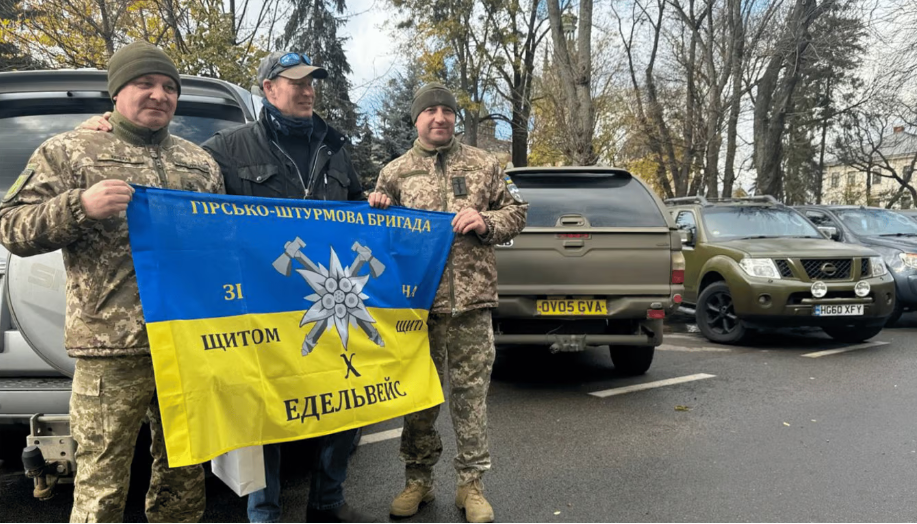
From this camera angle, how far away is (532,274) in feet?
17.1

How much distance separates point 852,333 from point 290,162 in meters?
7.75

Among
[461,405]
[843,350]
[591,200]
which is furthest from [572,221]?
[843,350]

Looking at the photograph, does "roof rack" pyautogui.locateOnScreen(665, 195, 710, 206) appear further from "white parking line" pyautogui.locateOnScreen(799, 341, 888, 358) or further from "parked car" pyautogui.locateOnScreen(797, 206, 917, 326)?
"white parking line" pyautogui.locateOnScreen(799, 341, 888, 358)

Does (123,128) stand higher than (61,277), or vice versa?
(123,128)

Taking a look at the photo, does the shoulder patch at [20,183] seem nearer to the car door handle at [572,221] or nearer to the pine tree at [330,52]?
the car door handle at [572,221]

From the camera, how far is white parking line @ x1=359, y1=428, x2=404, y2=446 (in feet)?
14.2

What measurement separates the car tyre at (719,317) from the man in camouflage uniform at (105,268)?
6.87 meters

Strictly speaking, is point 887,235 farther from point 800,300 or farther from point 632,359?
point 632,359

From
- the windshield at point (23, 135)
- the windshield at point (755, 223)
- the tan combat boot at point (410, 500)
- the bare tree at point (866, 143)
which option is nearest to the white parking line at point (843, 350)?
the windshield at point (755, 223)

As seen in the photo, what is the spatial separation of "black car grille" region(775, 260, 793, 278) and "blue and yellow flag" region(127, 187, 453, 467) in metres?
5.44

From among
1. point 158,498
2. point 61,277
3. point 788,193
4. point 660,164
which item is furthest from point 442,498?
point 788,193

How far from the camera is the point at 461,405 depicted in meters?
3.14

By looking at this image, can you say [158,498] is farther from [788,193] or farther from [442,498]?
[788,193]

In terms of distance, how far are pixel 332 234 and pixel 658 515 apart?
2133 mm
